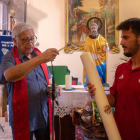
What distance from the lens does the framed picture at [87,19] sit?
4.55 meters

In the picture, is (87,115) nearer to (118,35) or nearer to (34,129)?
(34,129)

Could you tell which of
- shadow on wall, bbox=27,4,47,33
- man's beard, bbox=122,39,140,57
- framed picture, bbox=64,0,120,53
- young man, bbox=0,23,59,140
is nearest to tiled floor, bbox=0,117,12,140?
young man, bbox=0,23,59,140

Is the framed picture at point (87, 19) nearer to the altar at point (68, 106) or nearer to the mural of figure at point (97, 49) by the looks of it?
the mural of figure at point (97, 49)

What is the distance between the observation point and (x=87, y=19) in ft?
15.0

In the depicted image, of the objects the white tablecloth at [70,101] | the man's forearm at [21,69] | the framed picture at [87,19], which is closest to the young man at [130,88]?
the man's forearm at [21,69]

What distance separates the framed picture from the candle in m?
3.68

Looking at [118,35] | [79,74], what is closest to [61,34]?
[79,74]

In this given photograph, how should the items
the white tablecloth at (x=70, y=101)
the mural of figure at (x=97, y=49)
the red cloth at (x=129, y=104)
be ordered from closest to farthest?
the red cloth at (x=129, y=104)
the white tablecloth at (x=70, y=101)
the mural of figure at (x=97, y=49)

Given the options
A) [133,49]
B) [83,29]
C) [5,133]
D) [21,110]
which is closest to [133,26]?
[133,49]

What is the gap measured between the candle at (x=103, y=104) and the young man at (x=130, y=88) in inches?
1.6

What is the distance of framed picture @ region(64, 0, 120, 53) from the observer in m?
4.55

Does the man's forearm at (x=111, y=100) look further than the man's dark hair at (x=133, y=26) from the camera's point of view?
Yes

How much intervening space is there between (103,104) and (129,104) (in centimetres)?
25

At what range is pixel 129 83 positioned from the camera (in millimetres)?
1030
